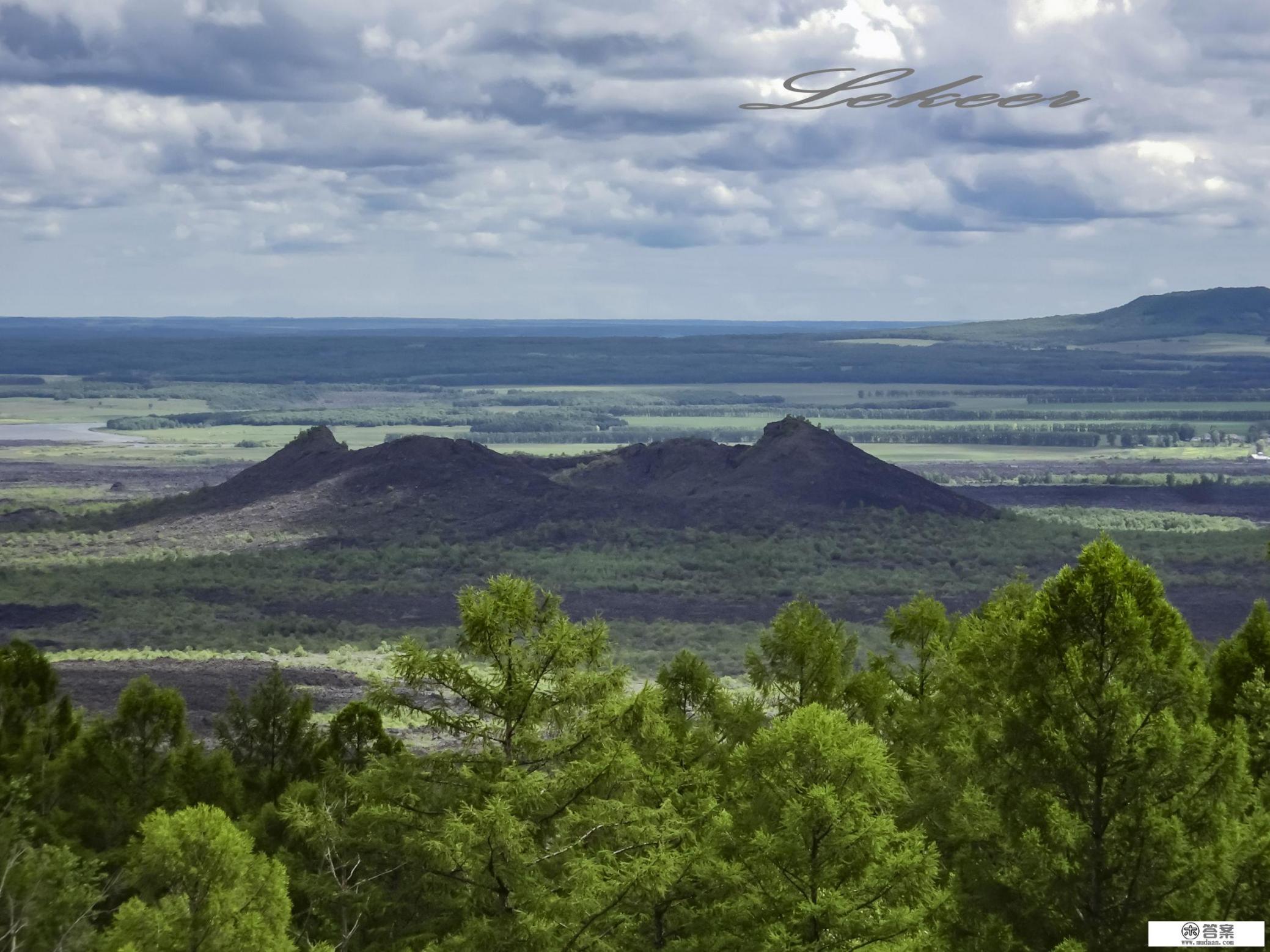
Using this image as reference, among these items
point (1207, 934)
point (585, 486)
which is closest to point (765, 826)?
point (1207, 934)

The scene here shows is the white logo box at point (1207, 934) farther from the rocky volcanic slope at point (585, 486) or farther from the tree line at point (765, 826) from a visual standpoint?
Answer: the rocky volcanic slope at point (585, 486)

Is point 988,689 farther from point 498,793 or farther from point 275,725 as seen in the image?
point 275,725

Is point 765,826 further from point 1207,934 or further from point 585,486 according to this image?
point 585,486

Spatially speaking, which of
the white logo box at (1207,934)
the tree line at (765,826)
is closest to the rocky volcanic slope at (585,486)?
the tree line at (765,826)

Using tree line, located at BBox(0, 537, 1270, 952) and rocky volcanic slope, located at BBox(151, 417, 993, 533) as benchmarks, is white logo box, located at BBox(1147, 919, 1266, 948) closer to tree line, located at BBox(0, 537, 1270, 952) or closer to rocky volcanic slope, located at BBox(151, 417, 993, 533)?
tree line, located at BBox(0, 537, 1270, 952)

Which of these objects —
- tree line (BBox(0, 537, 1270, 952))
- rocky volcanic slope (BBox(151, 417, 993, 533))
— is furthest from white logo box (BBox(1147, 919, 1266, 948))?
rocky volcanic slope (BBox(151, 417, 993, 533))
